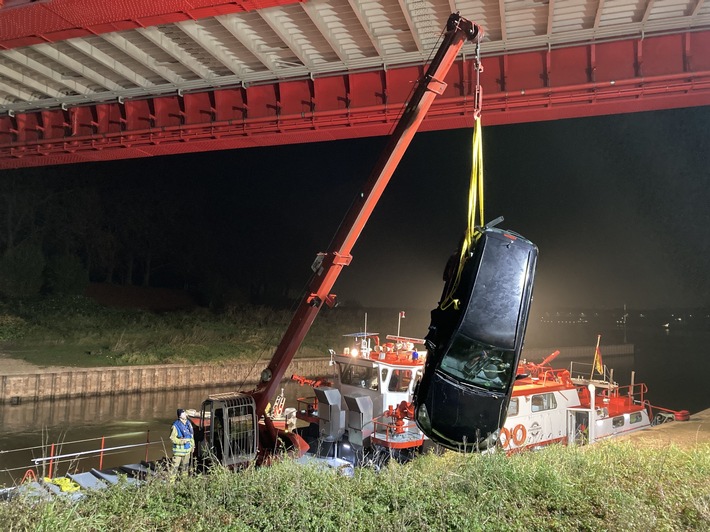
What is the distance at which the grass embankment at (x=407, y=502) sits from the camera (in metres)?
5.27

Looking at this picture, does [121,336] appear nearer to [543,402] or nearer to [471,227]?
[543,402]

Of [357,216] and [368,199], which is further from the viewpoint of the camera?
[357,216]

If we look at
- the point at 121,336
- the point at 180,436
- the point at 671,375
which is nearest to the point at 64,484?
the point at 180,436

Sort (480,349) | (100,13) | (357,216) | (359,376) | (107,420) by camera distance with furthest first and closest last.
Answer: (107,420) → (359,376) → (357,216) → (100,13) → (480,349)

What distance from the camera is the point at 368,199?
9055mm

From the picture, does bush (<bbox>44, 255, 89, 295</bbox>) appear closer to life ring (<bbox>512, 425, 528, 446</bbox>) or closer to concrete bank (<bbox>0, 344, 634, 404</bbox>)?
concrete bank (<bbox>0, 344, 634, 404</bbox>)

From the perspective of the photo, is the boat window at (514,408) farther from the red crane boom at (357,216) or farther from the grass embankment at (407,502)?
the red crane boom at (357,216)

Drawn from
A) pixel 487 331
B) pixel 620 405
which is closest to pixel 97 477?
pixel 487 331

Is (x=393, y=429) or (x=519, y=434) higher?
→ (x=393, y=429)

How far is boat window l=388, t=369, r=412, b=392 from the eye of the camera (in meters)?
12.3

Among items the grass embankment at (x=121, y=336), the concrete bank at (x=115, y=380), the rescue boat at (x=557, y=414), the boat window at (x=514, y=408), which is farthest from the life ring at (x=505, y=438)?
the grass embankment at (x=121, y=336)

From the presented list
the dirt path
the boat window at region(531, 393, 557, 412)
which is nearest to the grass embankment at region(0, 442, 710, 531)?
the boat window at region(531, 393, 557, 412)

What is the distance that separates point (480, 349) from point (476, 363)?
138 millimetres

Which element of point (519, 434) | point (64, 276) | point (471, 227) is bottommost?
point (519, 434)
